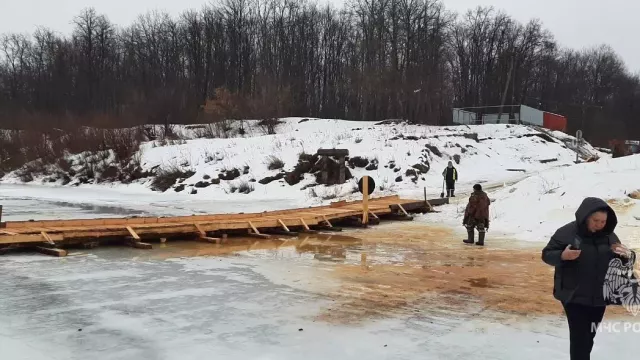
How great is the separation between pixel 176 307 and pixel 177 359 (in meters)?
1.95

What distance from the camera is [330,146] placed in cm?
3272

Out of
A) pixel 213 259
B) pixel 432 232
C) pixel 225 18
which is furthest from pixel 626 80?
pixel 213 259

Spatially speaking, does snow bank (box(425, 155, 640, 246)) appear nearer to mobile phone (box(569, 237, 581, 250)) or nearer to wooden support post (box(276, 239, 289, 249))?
wooden support post (box(276, 239, 289, 249))

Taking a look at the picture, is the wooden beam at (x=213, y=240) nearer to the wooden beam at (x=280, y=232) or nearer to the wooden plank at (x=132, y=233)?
the wooden plank at (x=132, y=233)

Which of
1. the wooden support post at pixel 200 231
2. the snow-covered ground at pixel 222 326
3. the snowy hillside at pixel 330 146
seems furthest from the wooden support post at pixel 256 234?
the snowy hillside at pixel 330 146

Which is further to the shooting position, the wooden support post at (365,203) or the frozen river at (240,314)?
the wooden support post at (365,203)

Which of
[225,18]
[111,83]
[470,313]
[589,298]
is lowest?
[470,313]

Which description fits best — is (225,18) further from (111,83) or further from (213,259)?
(213,259)

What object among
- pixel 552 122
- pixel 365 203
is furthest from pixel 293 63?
pixel 365 203

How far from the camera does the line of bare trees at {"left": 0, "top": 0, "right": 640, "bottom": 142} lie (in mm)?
58250

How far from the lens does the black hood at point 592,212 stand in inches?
157

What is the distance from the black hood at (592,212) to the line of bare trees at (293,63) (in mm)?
48883

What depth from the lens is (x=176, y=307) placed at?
7102mm

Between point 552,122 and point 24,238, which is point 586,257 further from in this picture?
point 552,122
